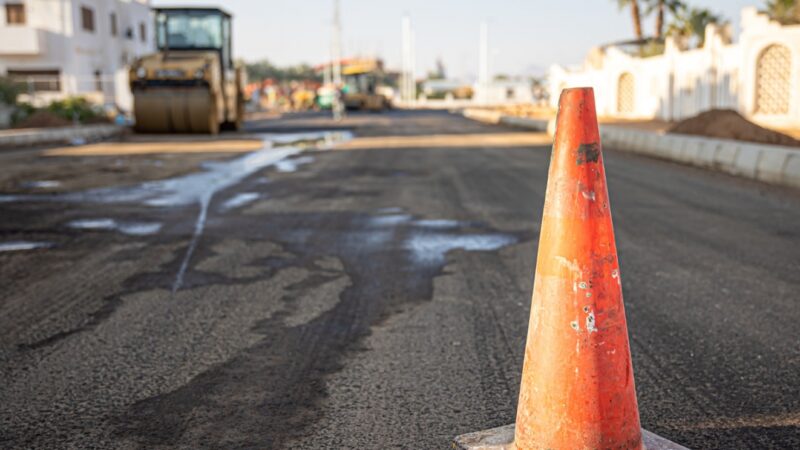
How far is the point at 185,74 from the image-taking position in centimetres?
2050

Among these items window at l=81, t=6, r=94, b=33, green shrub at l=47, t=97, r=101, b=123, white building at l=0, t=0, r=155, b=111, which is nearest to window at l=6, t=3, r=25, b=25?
white building at l=0, t=0, r=155, b=111

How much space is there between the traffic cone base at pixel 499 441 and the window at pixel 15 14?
145 ft

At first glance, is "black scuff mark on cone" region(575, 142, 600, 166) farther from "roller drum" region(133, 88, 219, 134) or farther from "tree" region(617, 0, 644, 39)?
"tree" region(617, 0, 644, 39)

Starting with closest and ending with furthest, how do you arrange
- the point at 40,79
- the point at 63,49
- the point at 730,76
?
the point at 730,76 → the point at 40,79 → the point at 63,49

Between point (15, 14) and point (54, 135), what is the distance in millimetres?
23268

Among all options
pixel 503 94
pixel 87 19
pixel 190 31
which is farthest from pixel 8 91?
pixel 503 94

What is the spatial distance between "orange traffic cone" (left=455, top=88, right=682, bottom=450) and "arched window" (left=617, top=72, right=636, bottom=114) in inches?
1404

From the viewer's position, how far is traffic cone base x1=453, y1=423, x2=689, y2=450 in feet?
8.00

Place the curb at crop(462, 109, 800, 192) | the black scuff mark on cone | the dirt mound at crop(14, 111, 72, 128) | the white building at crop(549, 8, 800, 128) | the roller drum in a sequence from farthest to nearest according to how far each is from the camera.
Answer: the dirt mound at crop(14, 111, 72, 128)
the white building at crop(549, 8, 800, 128)
the roller drum
the curb at crop(462, 109, 800, 192)
the black scuff mark on cone

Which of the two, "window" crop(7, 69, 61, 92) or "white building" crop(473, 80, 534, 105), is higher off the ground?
"white building" crop(473, 80, 534, 105)

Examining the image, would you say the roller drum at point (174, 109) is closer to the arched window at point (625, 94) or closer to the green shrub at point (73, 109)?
the green shrub at point (73, 109)

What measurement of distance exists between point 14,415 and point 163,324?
125cm

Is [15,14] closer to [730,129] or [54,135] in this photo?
[54,135]

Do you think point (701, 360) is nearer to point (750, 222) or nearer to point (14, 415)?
point (14, 415)
